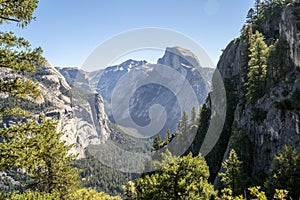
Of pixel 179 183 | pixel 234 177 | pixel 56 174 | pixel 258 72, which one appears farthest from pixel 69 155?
pixel 258 72

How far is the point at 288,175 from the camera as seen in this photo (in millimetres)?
31562

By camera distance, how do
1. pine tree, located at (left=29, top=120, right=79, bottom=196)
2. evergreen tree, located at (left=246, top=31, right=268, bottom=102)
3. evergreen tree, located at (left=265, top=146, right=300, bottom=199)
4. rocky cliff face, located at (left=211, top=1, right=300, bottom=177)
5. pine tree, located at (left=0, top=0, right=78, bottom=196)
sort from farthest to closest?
evergreen tree, located at (left=246, top=31, right=268, bottom=102) < rocky cliff face, located at (left=211, top=1, right=300, bottom=177) < evergreen tree, located at (left=265, top=146, right=300, bottom=199) < pine tree, located at (left=29, top=120, right=79, bottom=196) < pine tree, located at (left=0, top=0, right=78, bottom=196)

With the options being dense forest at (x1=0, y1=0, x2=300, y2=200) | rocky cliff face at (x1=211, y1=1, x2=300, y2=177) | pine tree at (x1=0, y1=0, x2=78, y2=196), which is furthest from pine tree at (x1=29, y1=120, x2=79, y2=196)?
rocky cliff face at (x1=211, y1=1, x2=300, y2=177)

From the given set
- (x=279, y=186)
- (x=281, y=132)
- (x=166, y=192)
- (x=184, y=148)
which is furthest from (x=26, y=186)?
(x=184, y=148)

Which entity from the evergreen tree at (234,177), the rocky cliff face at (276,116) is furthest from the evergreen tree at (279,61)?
the evergreen tree at (234,177)

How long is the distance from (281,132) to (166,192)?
1205 inches

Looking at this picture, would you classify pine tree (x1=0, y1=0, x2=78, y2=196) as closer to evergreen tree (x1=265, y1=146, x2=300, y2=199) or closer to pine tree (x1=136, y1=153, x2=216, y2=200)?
pine tree (x1=136, y1=153, x2=216, y2=200)

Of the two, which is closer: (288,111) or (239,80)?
(288,111)

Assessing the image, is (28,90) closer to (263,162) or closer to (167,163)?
(167,163)

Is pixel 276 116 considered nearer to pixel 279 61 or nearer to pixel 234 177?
pixel 279 61

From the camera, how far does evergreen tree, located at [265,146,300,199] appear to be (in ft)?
101

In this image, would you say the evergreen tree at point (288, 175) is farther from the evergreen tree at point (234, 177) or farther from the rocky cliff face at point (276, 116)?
the evergreen tree at point (234, 177)

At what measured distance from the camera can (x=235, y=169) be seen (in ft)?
144

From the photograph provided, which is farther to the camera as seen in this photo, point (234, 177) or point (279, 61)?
point (279, 61)
